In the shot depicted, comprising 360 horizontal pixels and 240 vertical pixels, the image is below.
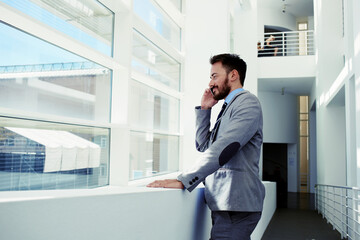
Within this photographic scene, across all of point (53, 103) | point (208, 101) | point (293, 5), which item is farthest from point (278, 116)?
point (208, 101)

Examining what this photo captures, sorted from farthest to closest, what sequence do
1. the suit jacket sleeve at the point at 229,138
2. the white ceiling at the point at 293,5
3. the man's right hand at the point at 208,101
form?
the white ceiling at the point at 293,5
the man's right hand at the point at 208,101
the suit jacket sleeve at the point at 229,138

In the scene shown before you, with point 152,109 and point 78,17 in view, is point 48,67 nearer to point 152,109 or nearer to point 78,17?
point 78,17

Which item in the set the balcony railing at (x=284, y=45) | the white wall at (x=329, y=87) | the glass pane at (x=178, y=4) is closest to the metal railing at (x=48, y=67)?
the glass pane at (x=178, y=4)

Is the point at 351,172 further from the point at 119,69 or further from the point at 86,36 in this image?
the point at 86,36

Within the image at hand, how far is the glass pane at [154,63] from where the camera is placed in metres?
4.27

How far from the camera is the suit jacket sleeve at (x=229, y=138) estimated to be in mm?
1269

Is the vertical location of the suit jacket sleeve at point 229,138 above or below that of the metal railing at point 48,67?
below

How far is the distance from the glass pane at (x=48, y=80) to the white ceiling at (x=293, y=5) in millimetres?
11023

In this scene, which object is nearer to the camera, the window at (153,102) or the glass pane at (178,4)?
the window at (153,102)

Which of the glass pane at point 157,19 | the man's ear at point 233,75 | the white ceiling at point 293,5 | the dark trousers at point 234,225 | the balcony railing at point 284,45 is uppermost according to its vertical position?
the white ceiling at point 293,5

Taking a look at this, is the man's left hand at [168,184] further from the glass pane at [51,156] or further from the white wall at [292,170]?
the white wall at [292,170]

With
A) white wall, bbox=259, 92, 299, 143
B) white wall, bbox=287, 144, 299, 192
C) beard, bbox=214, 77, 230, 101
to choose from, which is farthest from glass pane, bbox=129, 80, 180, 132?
white wall, bbox=287, 144, 299, 192

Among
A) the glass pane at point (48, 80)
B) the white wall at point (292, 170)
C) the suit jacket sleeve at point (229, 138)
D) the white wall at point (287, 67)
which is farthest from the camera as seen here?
the white wall at point (292, 170)

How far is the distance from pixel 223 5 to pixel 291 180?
479 inches
